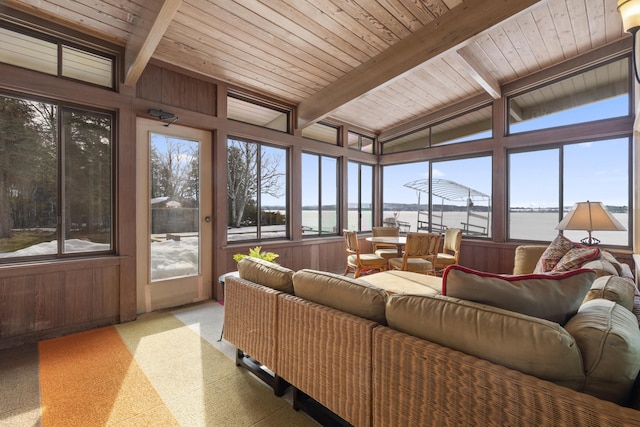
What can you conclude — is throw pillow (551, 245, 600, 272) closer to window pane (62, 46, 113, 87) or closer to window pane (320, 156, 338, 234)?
window pane (320, 156, 338, 234)

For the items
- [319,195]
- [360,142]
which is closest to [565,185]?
[360,142]

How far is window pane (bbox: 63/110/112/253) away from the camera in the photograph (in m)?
2.93

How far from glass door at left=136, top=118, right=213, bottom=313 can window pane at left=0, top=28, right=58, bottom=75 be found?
89cm

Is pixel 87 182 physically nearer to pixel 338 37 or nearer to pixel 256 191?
pixel 256 191

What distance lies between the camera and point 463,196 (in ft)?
17.4

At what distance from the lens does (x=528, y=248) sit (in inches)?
127

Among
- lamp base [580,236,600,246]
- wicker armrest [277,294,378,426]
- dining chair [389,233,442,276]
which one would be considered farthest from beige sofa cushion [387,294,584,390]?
lamp base [580,236,600,246]

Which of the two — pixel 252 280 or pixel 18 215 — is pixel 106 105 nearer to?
pixel 18 215

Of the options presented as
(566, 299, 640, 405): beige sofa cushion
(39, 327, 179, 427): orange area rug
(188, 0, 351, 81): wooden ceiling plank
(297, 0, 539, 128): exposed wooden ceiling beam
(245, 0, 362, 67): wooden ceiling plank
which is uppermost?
(245, 0, 362, 67): wooden ceiling plank

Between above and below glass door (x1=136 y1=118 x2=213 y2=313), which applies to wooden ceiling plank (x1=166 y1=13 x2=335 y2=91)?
above

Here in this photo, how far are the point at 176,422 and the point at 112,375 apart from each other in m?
0.84

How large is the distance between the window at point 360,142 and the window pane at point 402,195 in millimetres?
604

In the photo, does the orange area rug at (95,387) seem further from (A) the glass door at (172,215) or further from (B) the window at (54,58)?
(B) the window at (54,58)

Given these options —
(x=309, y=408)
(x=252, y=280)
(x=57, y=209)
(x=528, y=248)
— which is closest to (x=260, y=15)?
(x=252, y=280)
